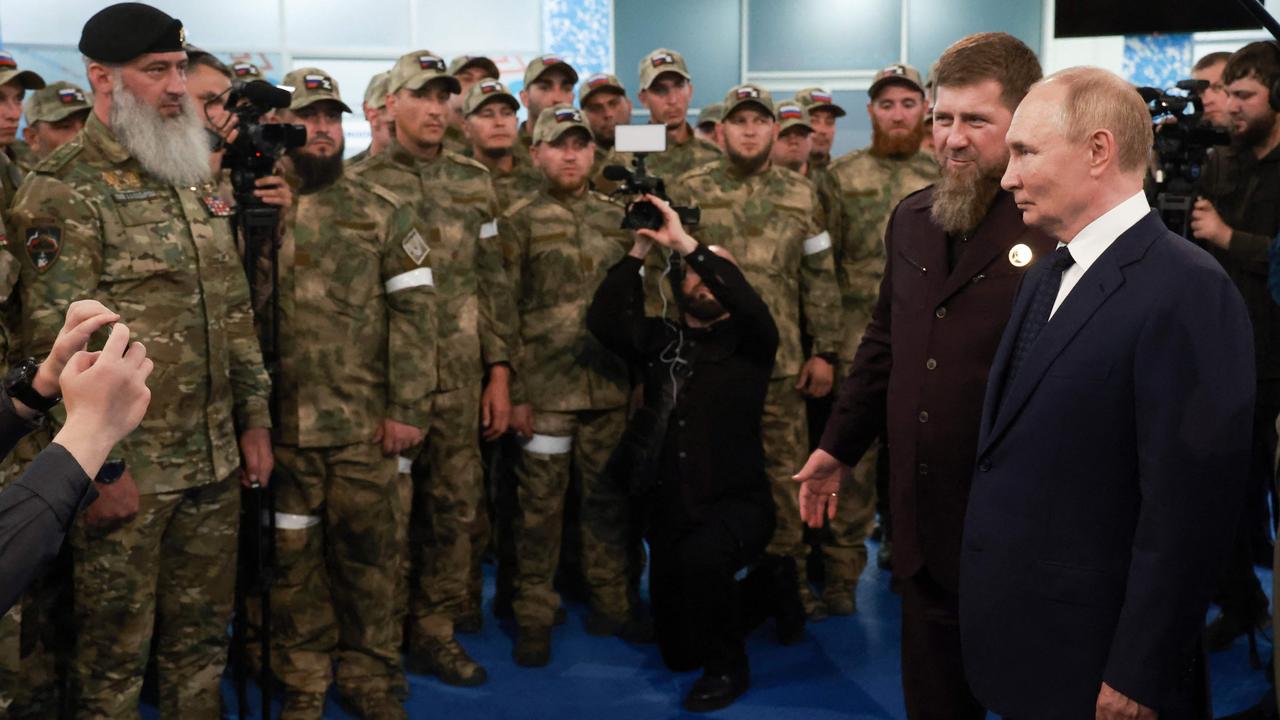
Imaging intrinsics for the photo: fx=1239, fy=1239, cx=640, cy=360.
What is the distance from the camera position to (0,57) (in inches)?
192

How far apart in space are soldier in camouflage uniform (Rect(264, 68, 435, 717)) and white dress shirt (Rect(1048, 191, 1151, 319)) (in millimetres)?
1988

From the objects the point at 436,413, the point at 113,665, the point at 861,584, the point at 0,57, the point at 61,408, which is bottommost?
the point at 861,584

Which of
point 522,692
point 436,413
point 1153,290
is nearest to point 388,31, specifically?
point 436,413

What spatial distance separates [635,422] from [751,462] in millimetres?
379

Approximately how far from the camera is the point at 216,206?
114 inches

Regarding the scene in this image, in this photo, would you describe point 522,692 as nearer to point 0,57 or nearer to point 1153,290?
point 1153,290

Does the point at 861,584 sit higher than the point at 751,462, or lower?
lower

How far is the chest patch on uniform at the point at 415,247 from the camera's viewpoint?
11.1 feet

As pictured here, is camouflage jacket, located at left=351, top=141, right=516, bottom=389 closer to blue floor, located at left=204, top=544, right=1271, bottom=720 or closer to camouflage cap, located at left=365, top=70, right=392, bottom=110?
camouflage cap, located at left=365, top=70, right=392, bottom=110

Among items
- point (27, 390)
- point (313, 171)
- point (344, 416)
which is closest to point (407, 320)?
point (344, 416)

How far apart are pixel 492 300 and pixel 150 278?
4.37 ft

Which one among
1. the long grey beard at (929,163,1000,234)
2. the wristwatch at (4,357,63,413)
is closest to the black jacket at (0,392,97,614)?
the wristwatch at (4,357,63,413)

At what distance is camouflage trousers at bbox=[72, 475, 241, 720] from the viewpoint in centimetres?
267

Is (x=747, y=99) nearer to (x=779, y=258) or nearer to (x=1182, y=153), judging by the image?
(x=779, y=258)
